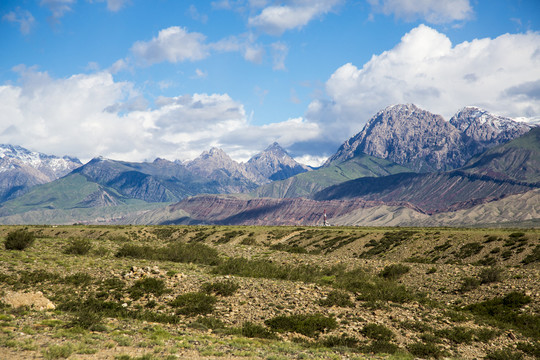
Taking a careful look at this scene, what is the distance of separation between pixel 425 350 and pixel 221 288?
14.9m

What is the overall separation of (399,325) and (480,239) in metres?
43.6

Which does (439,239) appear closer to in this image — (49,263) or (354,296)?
(354,296)

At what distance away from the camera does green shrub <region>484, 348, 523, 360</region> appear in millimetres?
22594

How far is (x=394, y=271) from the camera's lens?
42469 millimetres

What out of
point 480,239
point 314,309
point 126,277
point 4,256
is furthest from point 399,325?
point 480,239

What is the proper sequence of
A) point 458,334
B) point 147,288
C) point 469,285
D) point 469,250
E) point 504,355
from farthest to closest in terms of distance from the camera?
1. point 469,250
2. point 469,285
3. point 147,288
4. point 458,334
5. point 504,355

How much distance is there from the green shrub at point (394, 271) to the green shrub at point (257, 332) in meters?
21.0

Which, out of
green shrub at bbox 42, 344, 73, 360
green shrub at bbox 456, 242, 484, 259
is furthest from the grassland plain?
green shrub at bbox 456, 242, 484, 259

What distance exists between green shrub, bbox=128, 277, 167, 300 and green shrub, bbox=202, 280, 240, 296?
3.23 metres

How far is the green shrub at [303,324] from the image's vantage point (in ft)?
82.8

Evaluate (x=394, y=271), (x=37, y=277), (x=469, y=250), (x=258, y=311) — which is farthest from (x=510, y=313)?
(x=37, y=277)

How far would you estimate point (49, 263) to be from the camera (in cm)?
3616

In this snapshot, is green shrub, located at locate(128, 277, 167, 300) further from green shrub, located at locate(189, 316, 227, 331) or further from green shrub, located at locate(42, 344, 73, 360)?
green shrub, located at locate(42, 344, 73, 360)

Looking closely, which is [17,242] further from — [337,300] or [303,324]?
[337,300]
